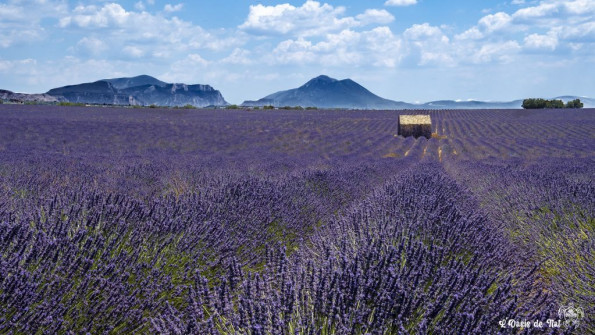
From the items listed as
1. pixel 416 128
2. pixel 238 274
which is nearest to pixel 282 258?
pixel 238 274

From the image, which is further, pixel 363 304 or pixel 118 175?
pixel 118 175

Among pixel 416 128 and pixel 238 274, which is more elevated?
pixel 238 274

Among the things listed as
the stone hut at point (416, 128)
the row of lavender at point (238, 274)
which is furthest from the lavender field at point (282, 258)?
the stone hut at point (416, 128)

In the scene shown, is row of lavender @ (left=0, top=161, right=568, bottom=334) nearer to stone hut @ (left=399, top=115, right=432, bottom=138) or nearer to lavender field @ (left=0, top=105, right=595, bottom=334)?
lavender field @ (left=0, top=105, right=595, bottom=334)

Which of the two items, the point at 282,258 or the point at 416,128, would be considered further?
the point at 416,128

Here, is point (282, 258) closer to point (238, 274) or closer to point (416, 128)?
point (238, 274)

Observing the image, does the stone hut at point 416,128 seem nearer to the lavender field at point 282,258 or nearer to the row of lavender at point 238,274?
the lavender field at point 282,258

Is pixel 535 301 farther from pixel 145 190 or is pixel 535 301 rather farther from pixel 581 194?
pixel 145 190

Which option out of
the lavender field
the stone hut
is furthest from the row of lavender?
the stone hut

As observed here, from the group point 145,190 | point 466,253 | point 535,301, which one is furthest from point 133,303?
point 145,190

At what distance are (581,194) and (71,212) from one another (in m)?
4.28

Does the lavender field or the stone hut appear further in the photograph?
the stone hut

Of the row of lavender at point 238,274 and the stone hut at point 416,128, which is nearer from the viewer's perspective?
the row of lavender at point 238,274

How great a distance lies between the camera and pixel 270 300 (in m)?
1.91
